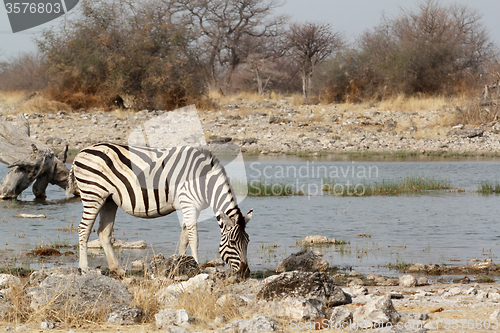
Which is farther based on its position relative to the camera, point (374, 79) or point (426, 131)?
point (374, 79)

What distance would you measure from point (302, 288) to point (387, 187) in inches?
408

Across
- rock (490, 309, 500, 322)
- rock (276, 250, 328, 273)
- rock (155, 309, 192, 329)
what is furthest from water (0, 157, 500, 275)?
rock (490, 309, 500, 322)

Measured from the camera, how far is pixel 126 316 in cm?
512

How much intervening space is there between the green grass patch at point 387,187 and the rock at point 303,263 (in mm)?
7578

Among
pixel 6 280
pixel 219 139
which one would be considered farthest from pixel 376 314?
pixel 219 139

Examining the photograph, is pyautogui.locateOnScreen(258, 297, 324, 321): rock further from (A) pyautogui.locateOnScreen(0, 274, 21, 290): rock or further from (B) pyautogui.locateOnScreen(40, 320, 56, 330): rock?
(A) pyautogui.locateOnScreen(0, 274, 21, 290): rock

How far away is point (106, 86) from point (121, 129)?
472 cm

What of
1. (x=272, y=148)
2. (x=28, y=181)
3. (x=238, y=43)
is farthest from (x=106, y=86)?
(x=238, y=43)

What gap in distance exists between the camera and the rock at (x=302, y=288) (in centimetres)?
562

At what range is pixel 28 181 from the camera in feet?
46.2

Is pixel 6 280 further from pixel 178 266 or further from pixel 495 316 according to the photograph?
pixel 495 316

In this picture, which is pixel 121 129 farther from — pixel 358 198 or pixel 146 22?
pixel 358 198

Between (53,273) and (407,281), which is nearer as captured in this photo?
(53,273)

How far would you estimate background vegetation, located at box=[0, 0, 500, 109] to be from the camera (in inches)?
1188
